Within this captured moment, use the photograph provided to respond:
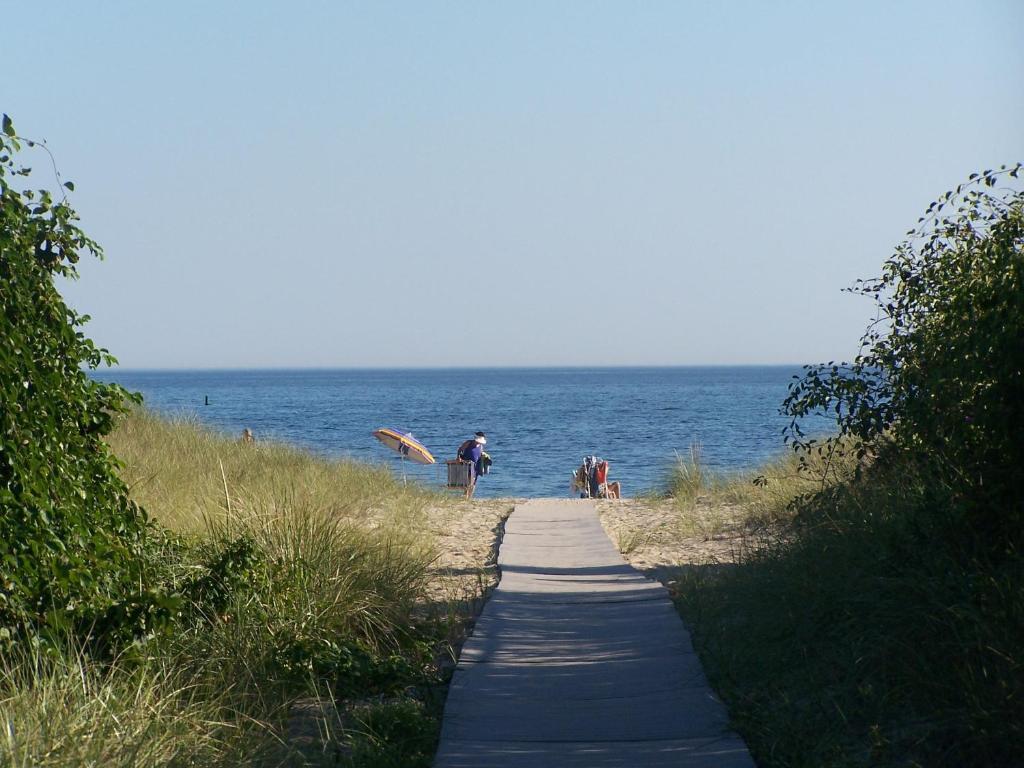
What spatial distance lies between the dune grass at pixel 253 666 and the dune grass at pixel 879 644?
69.5 inches

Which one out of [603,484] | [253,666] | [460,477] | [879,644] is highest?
[879,644]

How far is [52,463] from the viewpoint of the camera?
5320 millimetres

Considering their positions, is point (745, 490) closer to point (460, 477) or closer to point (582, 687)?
point (460, 477)

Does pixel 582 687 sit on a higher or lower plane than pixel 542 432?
higher

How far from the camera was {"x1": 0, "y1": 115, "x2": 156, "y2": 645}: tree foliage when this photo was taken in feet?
16.0

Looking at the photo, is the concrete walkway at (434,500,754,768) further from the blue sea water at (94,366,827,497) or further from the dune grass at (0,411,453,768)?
the blue sea water at (94,366,827,497)

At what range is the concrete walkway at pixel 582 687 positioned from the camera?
491cm

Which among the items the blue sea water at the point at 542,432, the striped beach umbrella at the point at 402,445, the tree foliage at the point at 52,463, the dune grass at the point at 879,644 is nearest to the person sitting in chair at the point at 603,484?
the blue sea water at the point at 542,432

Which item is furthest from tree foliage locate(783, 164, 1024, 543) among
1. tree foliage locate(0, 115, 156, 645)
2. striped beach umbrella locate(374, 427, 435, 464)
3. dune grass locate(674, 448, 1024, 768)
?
striped beach umbrella locate(374, 427, 435, 464)

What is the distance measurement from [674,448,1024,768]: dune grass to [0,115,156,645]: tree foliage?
327 cm

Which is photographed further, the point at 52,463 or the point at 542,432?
the point at 542,432

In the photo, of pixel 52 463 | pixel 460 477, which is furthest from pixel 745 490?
pixel 52 463

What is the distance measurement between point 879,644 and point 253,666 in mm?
3266

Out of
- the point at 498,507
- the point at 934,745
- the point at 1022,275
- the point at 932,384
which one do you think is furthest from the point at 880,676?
the point at 498,507
